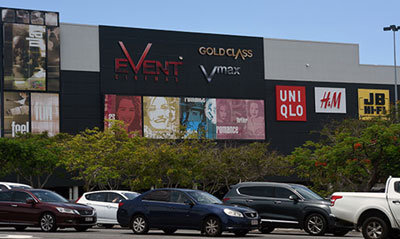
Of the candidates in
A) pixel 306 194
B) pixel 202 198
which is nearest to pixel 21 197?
pixel 202 198

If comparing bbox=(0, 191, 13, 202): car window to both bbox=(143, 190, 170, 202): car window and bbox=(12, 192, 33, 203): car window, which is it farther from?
bbox=(143, 190, 170, 202): car window

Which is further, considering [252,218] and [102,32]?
[102,32]

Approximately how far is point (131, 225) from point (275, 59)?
172 feet

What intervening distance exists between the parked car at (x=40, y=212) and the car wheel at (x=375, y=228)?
377 inches

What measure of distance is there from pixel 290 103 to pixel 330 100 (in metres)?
4.84

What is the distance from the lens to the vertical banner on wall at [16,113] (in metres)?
61.4

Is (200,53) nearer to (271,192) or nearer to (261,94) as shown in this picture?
(261,94)

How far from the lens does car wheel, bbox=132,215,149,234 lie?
909 inches

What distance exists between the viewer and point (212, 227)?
853 inches

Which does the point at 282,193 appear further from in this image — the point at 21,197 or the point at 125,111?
the point at 125,111

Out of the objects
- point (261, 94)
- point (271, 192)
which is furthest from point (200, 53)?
point (271, 192)

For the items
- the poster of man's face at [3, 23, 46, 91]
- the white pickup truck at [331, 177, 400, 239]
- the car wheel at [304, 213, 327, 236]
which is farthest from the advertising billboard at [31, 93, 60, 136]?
the white pickup truck at [331, 177, 400, 239]

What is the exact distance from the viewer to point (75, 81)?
65.3 metres

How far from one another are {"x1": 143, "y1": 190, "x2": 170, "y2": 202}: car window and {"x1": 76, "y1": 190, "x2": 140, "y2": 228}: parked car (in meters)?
5.88
